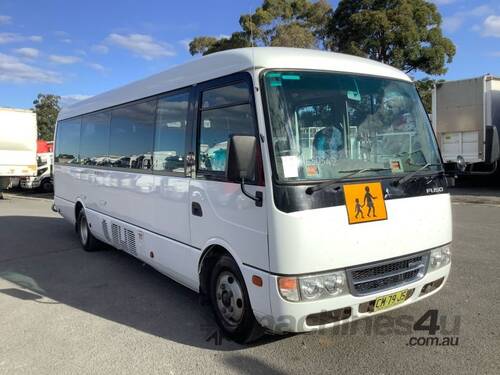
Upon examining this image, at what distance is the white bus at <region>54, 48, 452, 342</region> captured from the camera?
360 centimetres

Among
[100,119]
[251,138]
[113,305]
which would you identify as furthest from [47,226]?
[251,138]

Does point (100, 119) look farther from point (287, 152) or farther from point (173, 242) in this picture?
point (287, 152)

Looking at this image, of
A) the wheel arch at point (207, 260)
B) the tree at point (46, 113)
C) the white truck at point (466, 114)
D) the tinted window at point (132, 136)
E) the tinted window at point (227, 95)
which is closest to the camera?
the tinted window at point (227, 95)

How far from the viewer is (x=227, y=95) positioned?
4.21 metres

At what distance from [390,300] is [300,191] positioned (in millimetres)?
1265

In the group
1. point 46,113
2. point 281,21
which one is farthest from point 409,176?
point 46,113

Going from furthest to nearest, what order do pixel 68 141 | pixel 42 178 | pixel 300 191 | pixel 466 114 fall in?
pixel 42 178 < pixel 466 114 < pixel 68 141 < pixel 300 191

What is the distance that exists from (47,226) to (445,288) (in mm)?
9434

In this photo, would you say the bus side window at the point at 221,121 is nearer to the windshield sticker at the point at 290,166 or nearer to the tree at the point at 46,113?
the windshield sticker at the point at 290,166

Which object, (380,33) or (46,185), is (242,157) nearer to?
(46,185)

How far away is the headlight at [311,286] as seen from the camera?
3549 mm

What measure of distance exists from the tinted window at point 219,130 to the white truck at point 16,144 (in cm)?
1838

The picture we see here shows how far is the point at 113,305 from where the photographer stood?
550cm

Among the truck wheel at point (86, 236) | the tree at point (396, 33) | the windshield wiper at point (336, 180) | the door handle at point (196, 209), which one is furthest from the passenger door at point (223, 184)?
the tree at point (396, 33)
